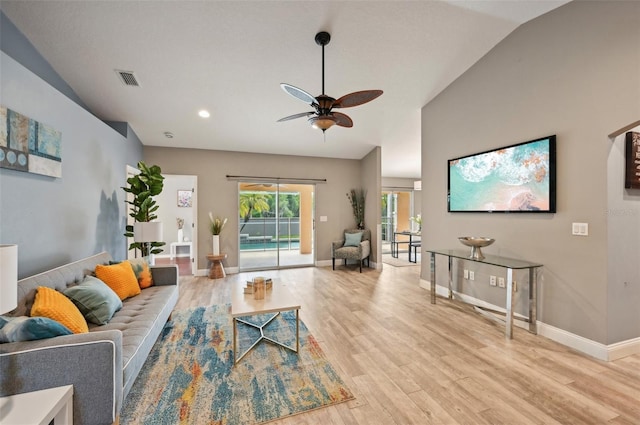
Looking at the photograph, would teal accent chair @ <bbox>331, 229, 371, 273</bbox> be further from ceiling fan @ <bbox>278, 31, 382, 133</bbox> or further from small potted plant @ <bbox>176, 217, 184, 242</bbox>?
small potted plant @ <bbox>176, 217, 184, 242</bbox>

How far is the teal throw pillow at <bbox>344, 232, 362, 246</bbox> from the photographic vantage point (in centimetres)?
609

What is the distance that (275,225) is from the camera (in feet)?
20.1

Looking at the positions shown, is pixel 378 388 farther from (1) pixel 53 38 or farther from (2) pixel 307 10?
(1) pixel 53 38

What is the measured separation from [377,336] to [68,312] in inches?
102

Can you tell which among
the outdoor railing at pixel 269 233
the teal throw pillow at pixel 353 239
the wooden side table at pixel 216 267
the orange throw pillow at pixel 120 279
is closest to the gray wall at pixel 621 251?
the teal throw pillow at pixel 353 239

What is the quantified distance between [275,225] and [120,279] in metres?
3.64

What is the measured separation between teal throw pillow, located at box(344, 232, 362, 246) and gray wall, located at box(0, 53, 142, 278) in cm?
433

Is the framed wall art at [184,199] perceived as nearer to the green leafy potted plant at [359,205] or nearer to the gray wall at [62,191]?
the gray wall at [62,191]

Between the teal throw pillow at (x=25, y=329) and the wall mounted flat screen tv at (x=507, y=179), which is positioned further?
the wall mounted flat screen tv at (x=507, y=179)

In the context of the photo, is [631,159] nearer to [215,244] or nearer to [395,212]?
[215,244]

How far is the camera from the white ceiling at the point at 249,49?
2.53 metres

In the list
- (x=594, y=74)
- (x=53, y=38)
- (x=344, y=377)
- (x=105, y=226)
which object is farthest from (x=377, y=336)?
(x=53, y=38)

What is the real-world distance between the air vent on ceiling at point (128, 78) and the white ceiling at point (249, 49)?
59 mm

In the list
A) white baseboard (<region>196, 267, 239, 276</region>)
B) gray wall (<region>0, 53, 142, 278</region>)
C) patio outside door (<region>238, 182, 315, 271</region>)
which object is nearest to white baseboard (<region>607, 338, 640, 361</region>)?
patio outside door (<region>238, 182, 315, 271</region>)
